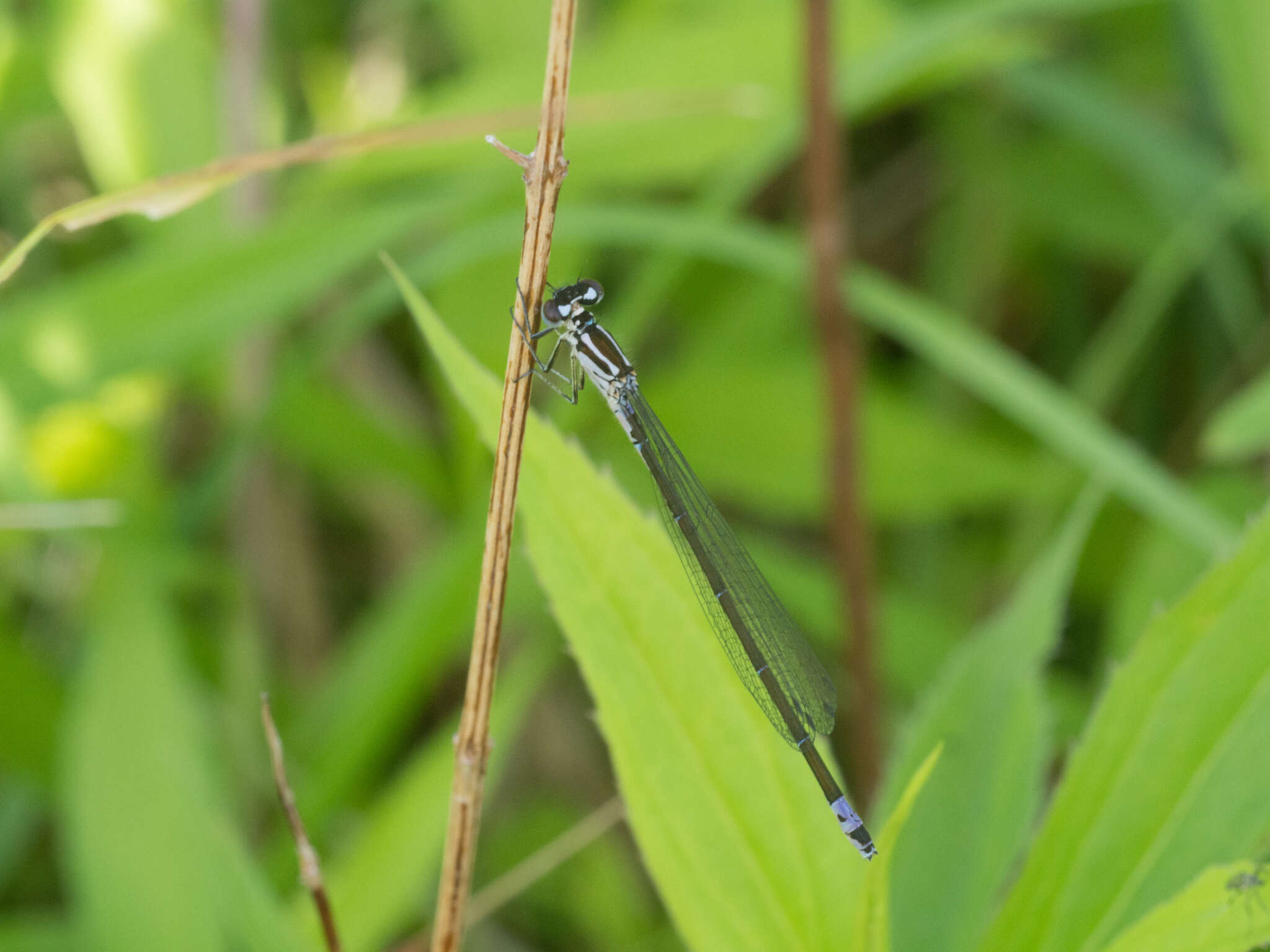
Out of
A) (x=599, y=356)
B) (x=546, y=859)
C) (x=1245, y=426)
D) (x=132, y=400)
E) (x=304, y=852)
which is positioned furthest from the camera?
(x=132, y=400)

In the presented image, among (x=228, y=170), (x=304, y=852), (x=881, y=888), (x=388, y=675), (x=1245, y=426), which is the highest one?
(x=388, y=675)

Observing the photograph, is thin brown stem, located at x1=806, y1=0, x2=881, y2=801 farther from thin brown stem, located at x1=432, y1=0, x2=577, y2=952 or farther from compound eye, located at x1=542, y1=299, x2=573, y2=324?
thin brown stem, located at x1=432, y1=0, x2=577, y2=952

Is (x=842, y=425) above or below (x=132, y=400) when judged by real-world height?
below

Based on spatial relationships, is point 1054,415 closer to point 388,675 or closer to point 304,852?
point 388,675

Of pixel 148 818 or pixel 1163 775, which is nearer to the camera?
pixel 1163 775

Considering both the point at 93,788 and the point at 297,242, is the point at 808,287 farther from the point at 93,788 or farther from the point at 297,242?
the point at 93,788

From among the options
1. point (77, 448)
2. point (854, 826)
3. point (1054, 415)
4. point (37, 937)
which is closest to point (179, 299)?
point (77, 448)
